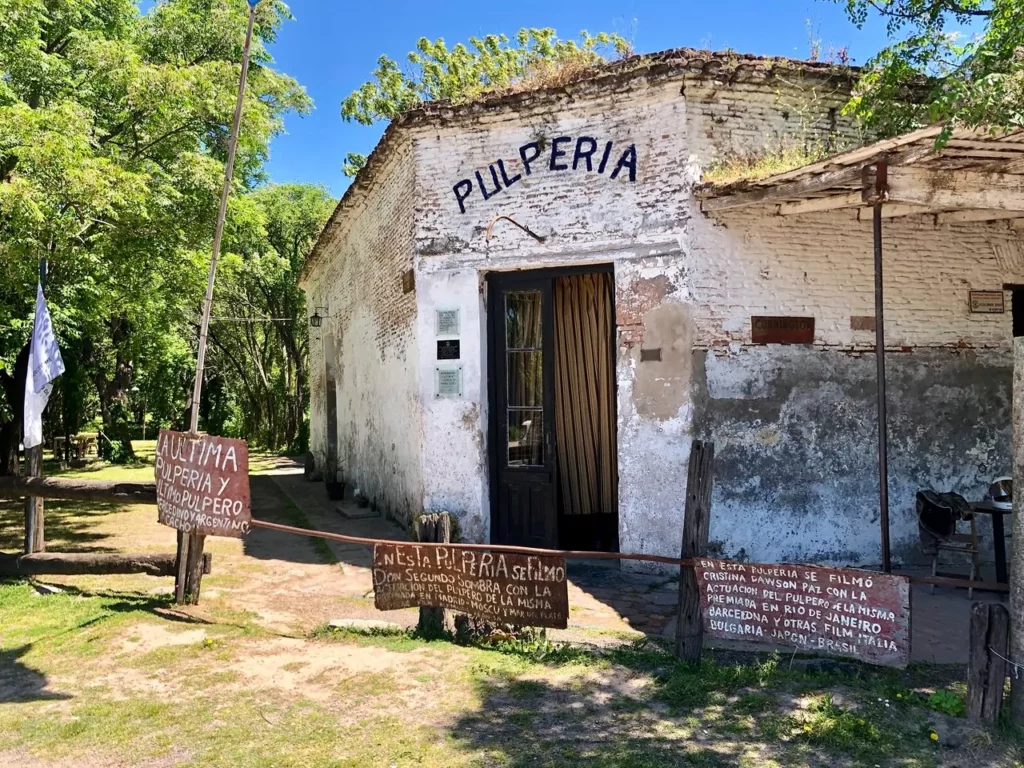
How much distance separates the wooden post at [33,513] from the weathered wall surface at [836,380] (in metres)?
6.16

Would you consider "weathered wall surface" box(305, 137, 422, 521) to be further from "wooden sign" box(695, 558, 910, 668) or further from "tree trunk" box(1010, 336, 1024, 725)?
"tree trunk" box(1010, 336, 1024, 725)

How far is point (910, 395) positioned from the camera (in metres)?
7.61

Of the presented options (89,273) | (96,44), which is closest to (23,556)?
(89,273)

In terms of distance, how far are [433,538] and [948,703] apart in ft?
10.7

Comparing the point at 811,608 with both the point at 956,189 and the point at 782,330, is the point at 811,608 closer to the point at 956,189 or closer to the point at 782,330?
the point at 956,189

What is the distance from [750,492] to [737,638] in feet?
9.84

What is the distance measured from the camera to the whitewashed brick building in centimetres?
725

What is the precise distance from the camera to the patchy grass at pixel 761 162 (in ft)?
22.6

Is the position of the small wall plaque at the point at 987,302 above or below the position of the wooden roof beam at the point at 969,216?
below

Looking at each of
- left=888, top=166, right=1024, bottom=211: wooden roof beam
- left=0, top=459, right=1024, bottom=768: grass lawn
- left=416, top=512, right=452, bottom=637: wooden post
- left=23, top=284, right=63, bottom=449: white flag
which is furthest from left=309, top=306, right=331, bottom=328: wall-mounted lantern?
left=888, top=166, right=1024, bottom=211: wooden roof beam

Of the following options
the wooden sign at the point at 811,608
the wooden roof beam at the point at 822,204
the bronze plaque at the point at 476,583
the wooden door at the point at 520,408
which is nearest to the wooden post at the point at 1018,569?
the wooden sign at the point at 811,608

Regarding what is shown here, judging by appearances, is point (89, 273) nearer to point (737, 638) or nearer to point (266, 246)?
point (737, 638)

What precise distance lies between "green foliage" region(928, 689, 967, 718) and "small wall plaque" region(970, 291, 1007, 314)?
4.81 m

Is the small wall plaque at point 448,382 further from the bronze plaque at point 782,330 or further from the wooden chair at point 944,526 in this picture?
the wooden chair at point 944,526
